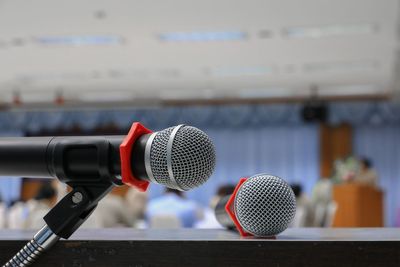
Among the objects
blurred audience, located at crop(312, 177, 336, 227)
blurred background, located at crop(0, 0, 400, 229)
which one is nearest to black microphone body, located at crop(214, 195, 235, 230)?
blurred background, located at crop(0, 0, 400, 229)

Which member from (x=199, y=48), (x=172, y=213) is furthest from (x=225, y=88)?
(x=172, y=213)

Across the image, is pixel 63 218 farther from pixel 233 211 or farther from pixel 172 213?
pixel 172 213

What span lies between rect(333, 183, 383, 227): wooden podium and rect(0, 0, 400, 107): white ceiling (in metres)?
1.86

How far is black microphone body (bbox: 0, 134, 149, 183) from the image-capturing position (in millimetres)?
636

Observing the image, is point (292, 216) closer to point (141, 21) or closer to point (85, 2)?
point (85, 2)

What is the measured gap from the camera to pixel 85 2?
617 centimetres

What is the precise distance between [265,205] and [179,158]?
0.18 metres

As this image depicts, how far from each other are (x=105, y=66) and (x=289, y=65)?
2.76m

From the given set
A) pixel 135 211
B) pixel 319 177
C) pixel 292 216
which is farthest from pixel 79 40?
pixel 292 216

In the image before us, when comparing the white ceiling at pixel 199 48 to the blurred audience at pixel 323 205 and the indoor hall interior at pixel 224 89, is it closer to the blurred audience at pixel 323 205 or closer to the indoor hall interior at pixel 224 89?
the indoor hall interior at pixel 224 89

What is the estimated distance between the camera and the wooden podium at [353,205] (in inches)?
274
